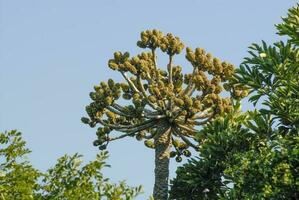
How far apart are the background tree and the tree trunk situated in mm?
1076

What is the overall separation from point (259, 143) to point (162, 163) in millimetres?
5177

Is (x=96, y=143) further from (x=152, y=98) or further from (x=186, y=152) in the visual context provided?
(x=186, y=152)

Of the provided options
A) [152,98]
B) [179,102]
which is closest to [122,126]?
[152,98]

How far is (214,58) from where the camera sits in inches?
1006

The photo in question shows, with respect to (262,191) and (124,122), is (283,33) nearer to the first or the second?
(262,191)

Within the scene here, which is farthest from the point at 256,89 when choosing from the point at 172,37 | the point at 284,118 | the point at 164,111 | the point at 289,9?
the point at 172,37

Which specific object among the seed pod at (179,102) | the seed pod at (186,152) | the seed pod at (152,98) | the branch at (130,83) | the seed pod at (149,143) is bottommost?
the seed pod at (186,152)

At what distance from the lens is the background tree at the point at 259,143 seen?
56.4 feet

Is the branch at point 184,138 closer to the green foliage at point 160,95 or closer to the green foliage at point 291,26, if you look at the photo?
the green foliage at point 160,95

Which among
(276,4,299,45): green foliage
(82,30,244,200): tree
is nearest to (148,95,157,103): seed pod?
(82,30,244,200): tree

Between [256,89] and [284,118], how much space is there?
1.25 m

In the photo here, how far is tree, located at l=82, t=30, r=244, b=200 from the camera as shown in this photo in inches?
949

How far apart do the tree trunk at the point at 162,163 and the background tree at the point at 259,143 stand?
108 centimetres

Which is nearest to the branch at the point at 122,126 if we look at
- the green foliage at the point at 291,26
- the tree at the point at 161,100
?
the tree at the point at 161,100
